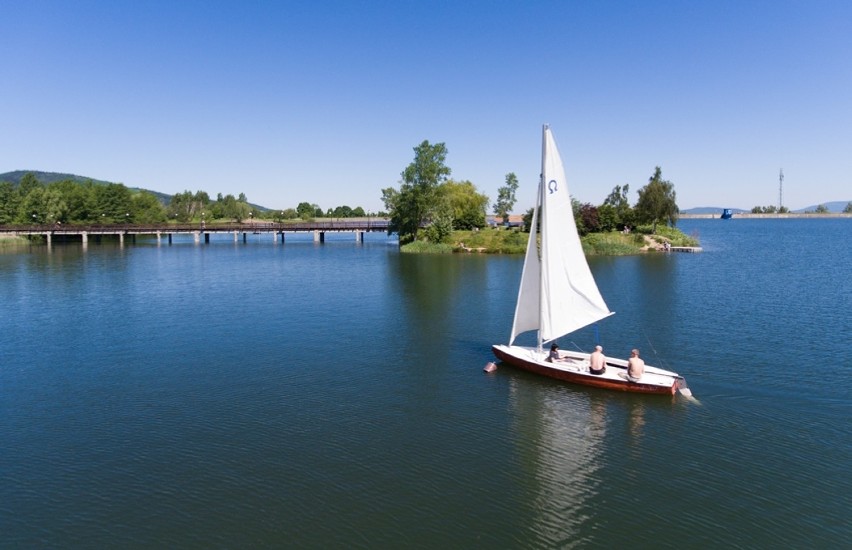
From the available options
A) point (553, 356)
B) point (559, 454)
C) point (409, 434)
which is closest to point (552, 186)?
point (553, 356)

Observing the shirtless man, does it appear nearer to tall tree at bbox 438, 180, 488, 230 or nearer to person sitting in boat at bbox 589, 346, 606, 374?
person sitting in boat at bbox 589, 346, 606, 374

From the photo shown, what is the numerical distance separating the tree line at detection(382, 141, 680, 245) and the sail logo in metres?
77.3

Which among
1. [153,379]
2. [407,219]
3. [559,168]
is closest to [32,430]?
[153,379]

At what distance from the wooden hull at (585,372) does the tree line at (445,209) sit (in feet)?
253

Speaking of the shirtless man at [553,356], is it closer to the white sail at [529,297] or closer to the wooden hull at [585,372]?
the wooden hull at [585,372]

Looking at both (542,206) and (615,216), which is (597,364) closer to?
(542,206)

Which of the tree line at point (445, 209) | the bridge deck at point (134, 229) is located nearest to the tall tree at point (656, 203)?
the tree line at point (445, 209)

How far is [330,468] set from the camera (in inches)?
798

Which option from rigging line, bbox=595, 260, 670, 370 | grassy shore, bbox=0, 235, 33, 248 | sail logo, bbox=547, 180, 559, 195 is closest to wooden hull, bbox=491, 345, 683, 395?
rigging line, bbox=595, 260, 670, 370

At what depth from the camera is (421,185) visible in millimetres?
116438

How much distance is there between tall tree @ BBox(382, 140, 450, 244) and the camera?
11506 cm

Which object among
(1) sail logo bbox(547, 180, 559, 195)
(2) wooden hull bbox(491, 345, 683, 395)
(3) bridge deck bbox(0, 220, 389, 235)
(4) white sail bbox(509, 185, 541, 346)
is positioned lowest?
(2) wooden hull bbox(491, 345, 683, 395)

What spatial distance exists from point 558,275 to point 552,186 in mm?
4881

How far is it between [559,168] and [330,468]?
18458 millimetres
